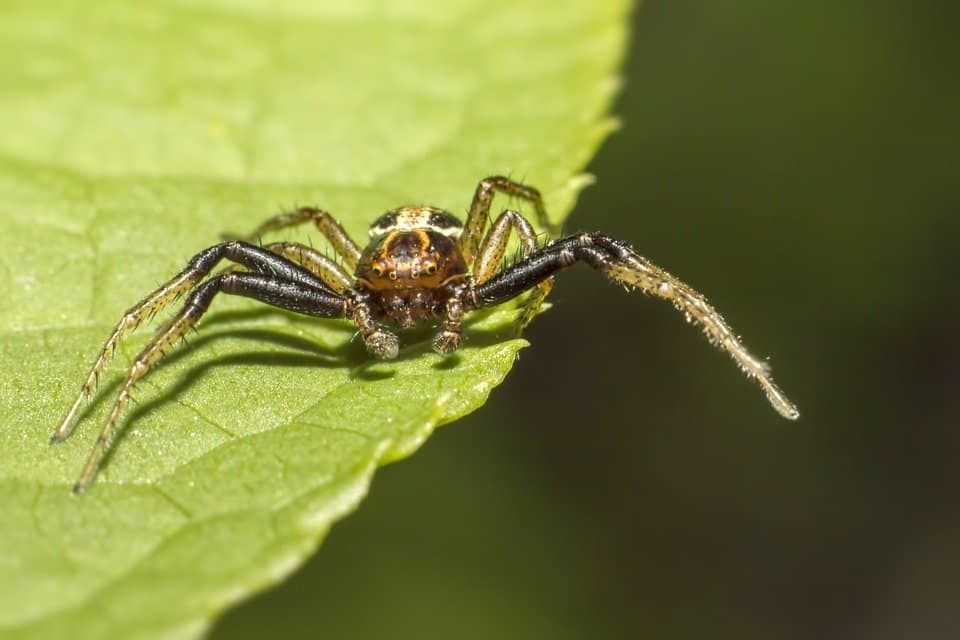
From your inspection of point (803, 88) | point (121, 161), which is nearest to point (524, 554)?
point (121, 161)

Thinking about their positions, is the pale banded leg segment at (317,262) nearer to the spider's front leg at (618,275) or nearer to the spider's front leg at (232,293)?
the spider's front leg at (232,293)

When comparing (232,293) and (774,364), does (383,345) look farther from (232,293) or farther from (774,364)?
(774,364)

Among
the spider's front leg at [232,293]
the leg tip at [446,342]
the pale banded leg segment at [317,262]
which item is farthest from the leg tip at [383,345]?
the pale banded leg segment at [317,262]

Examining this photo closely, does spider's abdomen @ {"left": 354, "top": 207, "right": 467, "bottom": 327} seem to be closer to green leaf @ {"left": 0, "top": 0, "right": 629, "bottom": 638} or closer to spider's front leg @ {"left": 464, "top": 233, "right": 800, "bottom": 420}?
green leaf @ {"left": 0, "top": 0, "right": 629, "bottom": 638}

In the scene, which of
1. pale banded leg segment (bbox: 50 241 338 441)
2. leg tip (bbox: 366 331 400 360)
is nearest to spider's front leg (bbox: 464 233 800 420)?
leg tip (bbox: 366 331 400 360)

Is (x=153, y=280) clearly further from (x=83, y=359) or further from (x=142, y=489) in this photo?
(x=142, y=489)
